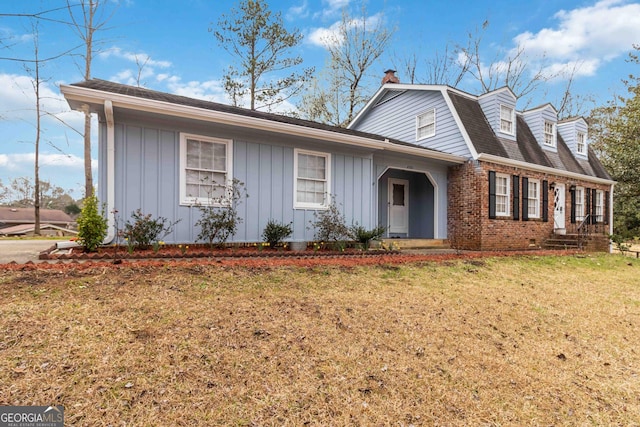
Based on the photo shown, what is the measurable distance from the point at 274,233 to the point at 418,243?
17.0ft

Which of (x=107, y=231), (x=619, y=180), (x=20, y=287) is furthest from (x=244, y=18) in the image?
(x=619, y=180)

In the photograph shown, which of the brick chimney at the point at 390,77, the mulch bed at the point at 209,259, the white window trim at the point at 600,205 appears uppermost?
the brick chimney at the point at 390,77

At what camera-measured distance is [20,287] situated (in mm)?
3588

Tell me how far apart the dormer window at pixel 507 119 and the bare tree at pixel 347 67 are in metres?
9.00

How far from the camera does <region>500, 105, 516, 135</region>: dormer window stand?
11.9m

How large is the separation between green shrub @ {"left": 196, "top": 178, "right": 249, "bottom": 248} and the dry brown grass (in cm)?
192

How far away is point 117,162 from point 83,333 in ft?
14.0

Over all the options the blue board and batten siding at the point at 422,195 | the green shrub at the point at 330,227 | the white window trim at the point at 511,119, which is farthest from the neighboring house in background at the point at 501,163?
the green shrub at the point at 330,227

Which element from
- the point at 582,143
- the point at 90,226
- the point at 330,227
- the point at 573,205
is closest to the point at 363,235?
the point at 330,227

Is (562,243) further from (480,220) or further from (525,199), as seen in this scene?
(480,220)

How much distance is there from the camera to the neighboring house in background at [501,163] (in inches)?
417

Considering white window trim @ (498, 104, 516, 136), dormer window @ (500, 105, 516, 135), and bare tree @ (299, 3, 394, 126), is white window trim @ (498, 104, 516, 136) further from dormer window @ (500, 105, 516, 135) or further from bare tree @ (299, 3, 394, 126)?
bare tree @ (299, 3, 394, 126)

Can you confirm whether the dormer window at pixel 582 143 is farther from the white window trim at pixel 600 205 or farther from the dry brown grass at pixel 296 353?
the dry brown grass at pixel 296 353

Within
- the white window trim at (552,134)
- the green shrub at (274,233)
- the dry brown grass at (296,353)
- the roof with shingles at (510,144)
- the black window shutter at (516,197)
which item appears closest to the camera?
the dry brown grass at (296,353)
